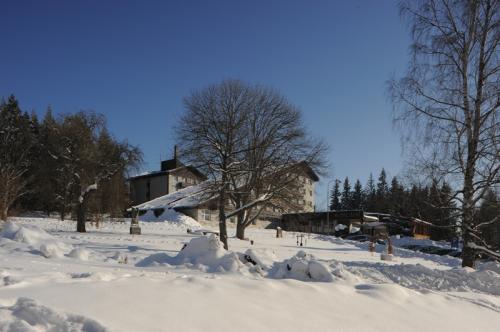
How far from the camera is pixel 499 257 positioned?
633 inches

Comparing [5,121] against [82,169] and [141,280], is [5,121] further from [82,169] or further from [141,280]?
[141,280]

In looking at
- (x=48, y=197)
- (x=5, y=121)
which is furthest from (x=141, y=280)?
(x=5, y=121)

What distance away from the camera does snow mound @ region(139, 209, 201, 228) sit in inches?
1983

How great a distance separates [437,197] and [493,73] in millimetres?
4490

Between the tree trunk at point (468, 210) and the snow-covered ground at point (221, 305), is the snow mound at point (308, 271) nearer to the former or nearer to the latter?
the snow-covered ground at point (221, 305)

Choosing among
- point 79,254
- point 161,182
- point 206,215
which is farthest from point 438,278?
point 161,182

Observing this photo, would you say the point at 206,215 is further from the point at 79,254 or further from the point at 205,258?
the point at 79,254

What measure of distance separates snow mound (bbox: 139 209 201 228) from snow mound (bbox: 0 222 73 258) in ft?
104

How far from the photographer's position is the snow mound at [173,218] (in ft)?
165

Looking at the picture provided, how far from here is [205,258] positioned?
14750 millimetres

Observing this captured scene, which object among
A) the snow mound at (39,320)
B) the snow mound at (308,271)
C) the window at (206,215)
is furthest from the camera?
the window at (206,215)

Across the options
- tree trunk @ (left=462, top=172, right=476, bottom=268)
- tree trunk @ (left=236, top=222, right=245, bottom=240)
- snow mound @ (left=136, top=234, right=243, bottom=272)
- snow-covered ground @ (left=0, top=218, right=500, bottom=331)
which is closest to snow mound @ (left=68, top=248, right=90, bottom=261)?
snow mound @ (left=136, top=234, right=243, bottom=272)

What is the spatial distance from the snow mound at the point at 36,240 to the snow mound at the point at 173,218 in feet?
104

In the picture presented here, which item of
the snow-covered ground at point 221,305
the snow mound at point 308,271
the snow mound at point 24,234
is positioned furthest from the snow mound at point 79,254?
the snow mound at point 308,271
